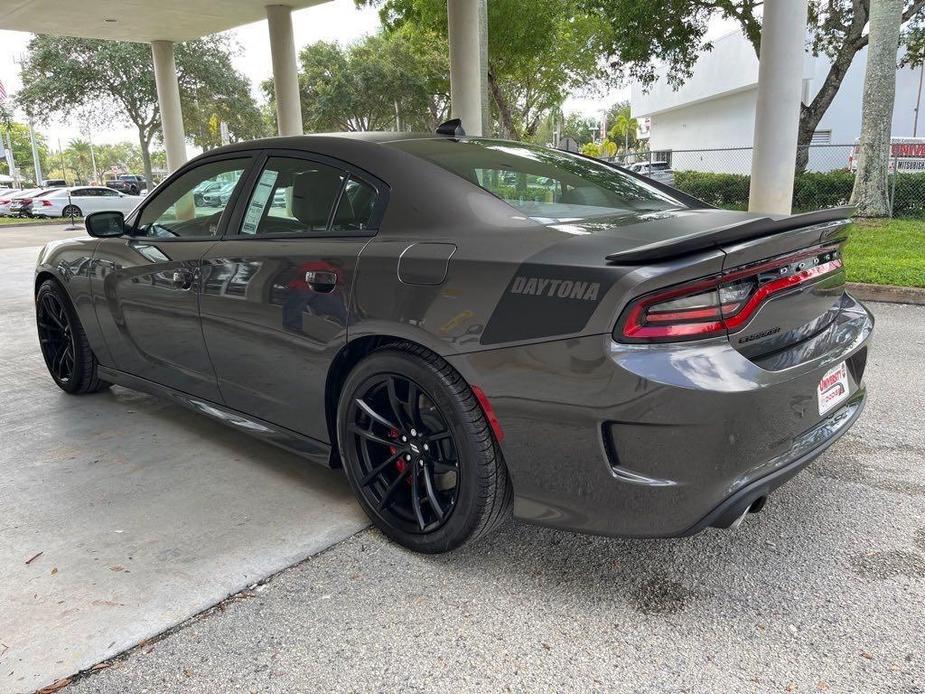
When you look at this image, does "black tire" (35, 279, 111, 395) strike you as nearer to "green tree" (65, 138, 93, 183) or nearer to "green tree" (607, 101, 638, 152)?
"green tree" (607, 101, 638, 152)

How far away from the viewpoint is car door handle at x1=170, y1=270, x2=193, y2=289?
3.32 meters

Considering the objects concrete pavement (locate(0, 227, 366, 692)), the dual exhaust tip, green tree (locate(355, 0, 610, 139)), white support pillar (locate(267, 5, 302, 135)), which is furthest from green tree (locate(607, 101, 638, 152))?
the dual exhaust tip

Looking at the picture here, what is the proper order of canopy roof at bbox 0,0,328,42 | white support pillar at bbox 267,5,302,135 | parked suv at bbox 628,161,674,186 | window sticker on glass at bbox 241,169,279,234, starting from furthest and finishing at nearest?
parked suv at bbox 628,161,674,186 → white support pillar at bbox 267,5,302,135 → canopy roof at bbox 0,0,328,42 → window sticker on glass at bbox 241,169,279,234

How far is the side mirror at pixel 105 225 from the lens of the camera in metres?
3.89

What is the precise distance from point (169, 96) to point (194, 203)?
17.3 metres

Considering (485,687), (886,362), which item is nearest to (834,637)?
(485,687)

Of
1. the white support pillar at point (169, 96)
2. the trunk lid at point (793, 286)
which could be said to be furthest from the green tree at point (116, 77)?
the trunk lid at point (793, 286)

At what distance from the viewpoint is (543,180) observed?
116 inches

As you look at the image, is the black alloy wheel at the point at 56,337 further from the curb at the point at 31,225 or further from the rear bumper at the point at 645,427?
the curb at the point at 31,225

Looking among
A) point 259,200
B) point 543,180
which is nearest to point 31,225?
point 259,200

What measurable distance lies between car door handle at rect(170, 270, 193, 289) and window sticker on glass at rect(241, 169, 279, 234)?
14.4 inches

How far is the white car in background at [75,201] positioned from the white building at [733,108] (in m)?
20.6

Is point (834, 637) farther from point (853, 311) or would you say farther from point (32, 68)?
point (32, 68)

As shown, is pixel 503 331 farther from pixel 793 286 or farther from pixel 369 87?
pixel 369 87
